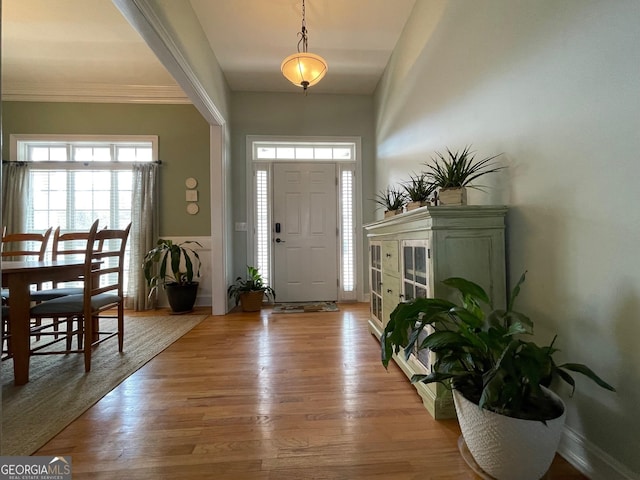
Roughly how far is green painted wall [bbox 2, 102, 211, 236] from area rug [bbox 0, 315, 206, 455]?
5.77 ft

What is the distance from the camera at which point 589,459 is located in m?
1.03

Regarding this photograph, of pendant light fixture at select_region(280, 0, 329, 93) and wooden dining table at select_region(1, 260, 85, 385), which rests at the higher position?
pendant light fixture at select_region(280, 0, 329, 93)

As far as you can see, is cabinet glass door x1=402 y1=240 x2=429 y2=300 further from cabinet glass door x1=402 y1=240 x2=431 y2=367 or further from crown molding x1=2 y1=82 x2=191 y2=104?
crown molding x1=2 y1=82 x2=191 y2=104

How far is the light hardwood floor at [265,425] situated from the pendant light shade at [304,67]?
2249mm

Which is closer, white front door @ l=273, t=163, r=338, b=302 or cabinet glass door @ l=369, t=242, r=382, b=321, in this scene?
cabinet glass door @ l=369, t=242, r=382, b=321

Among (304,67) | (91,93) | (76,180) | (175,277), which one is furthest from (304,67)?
(76,180)

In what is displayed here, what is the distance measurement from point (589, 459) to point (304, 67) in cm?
281

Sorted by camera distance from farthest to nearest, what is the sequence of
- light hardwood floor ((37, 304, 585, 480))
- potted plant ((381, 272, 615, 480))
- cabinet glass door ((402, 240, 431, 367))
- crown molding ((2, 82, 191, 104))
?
1. crown molding ((2, 82, 191, 104))
2. cabinet glass door ((402, 240, 431, 367))
3. light hardwood floor ((37, 304, 585, 480))
4. potted plant ((381, 272, 615, 480))

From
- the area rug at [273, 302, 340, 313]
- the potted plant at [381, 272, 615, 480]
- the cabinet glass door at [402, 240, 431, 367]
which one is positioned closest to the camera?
the potted plant at [381, 272, 615, 480]

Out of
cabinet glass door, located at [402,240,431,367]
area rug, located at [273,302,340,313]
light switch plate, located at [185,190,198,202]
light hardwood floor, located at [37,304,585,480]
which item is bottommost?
light hardwood floor, located at [37,304,585,480]

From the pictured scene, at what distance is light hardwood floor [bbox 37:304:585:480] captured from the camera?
110 centimetres

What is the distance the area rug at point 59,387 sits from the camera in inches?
51.5
